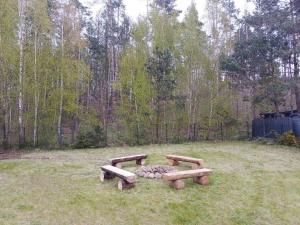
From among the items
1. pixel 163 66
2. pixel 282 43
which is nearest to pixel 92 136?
pixel 163 66

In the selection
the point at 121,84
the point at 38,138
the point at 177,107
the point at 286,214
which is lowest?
the point at 286,214

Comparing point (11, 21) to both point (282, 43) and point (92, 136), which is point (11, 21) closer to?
point (92, 136)

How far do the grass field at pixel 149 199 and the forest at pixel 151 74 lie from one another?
A: 6362 millimetres

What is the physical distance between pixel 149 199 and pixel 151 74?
10428 mm

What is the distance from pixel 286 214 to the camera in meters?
4.86

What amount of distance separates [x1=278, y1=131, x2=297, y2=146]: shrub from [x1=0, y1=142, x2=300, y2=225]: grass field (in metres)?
5.35

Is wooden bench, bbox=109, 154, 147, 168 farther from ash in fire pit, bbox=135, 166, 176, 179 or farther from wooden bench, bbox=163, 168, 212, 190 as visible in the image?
wooden bench, bbox=163, 168, 212, 190

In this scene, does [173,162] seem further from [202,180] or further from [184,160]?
[202,180]

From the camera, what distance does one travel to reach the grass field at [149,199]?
15.0 ft

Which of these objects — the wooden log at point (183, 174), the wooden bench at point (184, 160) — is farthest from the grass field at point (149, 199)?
the wooden bench at point (184, 160)

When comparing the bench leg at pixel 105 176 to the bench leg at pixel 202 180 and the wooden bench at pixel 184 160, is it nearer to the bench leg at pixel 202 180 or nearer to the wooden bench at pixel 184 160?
the bench leg at pixel 202 180

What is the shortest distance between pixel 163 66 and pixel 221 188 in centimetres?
984

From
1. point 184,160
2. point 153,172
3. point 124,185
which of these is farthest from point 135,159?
point 124,185

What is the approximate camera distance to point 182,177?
5777mm
